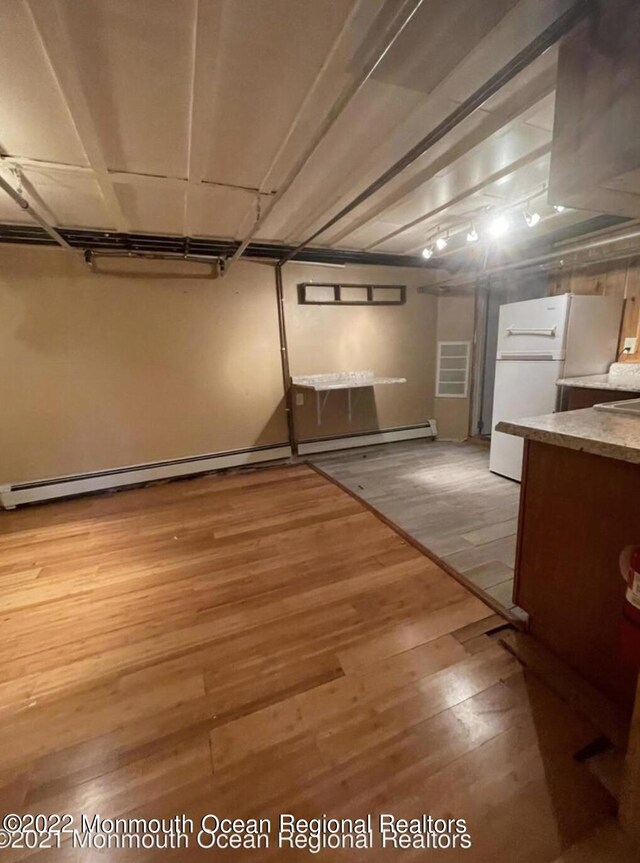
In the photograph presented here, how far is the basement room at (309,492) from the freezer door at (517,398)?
1.1 inches

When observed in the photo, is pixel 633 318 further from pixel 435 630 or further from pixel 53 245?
pixel 53 245

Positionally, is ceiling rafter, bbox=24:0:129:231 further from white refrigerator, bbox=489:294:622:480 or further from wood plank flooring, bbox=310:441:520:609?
white refrigerator, bbox=489:294:622:480

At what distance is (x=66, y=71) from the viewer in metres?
1.34

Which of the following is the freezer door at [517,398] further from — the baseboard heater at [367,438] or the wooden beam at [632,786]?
the wooden beam at [632,786]

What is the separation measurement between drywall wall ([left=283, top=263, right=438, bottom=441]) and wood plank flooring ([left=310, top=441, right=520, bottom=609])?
0.44 metres

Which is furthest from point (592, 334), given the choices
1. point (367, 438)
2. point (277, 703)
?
point (277, 703)

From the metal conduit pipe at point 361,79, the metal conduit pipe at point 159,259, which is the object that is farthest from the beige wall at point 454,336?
the metal conduit pipe at point 361,79

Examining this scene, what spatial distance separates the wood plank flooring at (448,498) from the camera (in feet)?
7.22

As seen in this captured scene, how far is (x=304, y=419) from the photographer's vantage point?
4445 mm

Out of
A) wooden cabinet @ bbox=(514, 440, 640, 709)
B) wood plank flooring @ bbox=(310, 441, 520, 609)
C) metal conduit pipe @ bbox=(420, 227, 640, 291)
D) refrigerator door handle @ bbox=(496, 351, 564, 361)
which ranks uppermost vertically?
metal conduit pipe @ bbox=(420, 227, 640, 291)

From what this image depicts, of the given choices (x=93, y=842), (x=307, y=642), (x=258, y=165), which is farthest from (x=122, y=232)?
(x=93, y=842)

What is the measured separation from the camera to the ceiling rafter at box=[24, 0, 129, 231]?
1.13m

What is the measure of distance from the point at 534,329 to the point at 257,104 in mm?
2770

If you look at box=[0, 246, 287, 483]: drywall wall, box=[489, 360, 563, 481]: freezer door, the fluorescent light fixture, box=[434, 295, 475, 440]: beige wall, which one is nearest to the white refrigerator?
box=[489, 360, 563, 481]: freezer door
